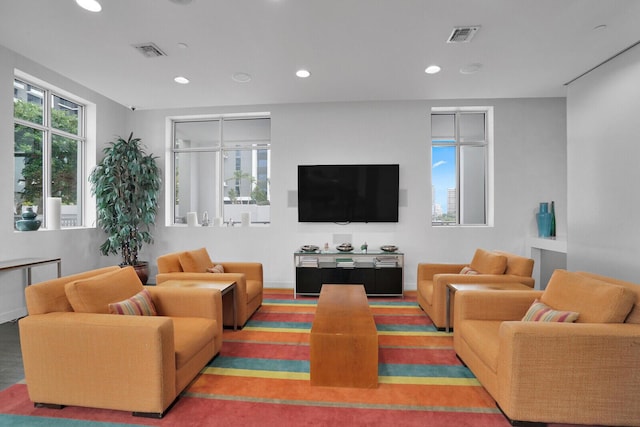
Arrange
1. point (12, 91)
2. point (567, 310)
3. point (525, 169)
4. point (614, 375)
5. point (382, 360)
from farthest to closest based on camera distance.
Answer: point (525, 169) < point (12, 91) < point (382, 360) < point (567, 310) < point (614, 375)

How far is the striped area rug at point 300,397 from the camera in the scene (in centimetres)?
193

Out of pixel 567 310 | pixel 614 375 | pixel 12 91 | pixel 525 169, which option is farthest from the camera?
pixel 525 169

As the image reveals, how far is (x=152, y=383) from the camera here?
6.25 ft

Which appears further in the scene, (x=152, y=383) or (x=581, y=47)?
(x=581, y=47)

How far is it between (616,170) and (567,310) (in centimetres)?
243

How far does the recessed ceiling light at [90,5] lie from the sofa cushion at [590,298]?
435 centimetres

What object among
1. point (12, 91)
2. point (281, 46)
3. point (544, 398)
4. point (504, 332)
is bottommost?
point (544, 398)

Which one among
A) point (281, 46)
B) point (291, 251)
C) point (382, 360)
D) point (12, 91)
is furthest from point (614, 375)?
point (12, 91)

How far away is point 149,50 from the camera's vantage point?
135 inches

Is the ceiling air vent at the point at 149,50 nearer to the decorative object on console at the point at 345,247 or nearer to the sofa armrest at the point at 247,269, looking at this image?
the sofa armrest at the point at 247,269

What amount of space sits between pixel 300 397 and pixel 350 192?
3431 millimetres

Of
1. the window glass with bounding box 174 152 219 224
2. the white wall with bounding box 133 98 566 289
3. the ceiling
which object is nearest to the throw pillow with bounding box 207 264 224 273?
the white wall with bounding box 133 98 566 289

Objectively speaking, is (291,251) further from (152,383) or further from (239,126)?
(152,383)

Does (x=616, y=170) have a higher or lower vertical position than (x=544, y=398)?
higher
